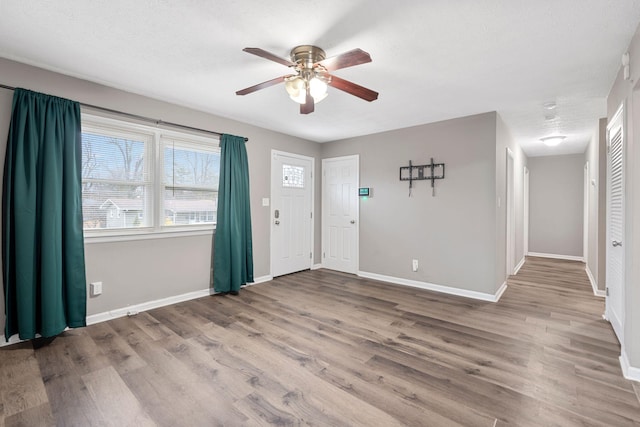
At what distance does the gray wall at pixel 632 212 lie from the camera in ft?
6.86

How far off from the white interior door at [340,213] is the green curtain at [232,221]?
70.3 inches

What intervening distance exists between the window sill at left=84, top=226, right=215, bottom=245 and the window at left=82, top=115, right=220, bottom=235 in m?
0.02

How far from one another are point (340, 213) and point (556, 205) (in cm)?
529

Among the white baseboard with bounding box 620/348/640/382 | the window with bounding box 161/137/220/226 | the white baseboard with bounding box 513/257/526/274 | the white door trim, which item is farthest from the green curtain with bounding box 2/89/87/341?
the white baseboard with bounding box 513/257/526/274

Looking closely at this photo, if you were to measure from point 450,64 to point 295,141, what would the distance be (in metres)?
3.07

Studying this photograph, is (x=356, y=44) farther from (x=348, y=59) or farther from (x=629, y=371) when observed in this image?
(x=629, y=371)

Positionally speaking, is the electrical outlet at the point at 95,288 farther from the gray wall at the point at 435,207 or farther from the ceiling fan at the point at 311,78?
the gray wall at the point at 435,207

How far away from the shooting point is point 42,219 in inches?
104

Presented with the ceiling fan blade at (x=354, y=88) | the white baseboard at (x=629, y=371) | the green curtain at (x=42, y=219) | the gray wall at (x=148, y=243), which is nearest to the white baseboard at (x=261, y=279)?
the gray wall at (x=148, y=243)

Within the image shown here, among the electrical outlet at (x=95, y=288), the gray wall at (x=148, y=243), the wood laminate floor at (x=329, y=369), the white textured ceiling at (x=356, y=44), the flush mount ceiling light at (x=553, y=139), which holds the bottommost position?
the wood laminate floor at (x=329, y=369)

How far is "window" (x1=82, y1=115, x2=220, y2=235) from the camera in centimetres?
307

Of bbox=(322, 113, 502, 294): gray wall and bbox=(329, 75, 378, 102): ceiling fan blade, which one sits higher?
bbox=(329, 75, 378, 102): ceiling fan blade

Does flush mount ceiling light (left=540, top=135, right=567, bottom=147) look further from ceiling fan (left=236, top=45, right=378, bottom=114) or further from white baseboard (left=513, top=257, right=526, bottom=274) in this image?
ceiling fan (left=236, top=45, right=378, bottom=114)

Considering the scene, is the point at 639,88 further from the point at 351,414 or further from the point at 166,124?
the point at 166,124
